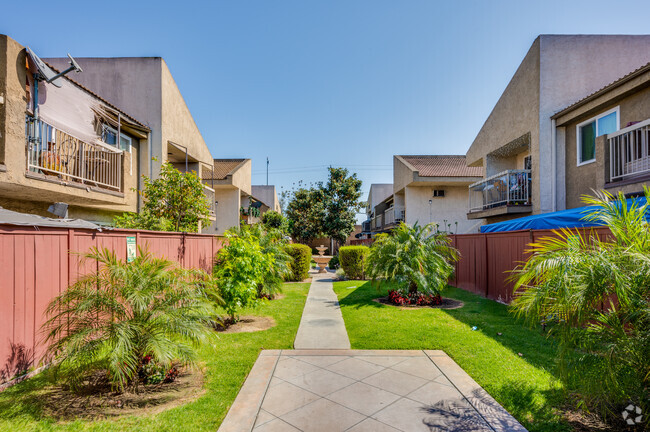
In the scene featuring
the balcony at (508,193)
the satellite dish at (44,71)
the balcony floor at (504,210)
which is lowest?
the balcony floor at (504,210)

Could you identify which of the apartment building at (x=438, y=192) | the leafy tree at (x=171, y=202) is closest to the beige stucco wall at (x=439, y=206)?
the apartment building at (x=438, y=192)

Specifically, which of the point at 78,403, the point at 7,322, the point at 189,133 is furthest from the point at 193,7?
the point at 78,403

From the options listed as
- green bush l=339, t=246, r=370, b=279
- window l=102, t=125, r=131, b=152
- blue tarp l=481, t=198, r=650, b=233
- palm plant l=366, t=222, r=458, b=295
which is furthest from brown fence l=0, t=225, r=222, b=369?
green bush l=339, t=246, r=370, b=279

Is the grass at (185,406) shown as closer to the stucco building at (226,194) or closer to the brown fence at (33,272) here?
the brown fence at (33,272)

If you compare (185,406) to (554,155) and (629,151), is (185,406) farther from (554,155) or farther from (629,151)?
(554,155)

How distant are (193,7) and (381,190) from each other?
34819 millimetres

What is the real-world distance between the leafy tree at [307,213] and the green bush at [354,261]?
42.0 ft

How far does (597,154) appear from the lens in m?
9.74

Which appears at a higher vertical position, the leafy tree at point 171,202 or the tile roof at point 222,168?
the tile roof at point 222,168

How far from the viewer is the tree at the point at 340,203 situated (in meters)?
29.2

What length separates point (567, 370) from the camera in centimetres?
323

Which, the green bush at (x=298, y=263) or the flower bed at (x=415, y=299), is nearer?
the flower bed at (x=415, y=299)

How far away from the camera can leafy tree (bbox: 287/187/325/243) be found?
29172 millimetres

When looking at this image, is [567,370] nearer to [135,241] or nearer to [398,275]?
[398,275]
